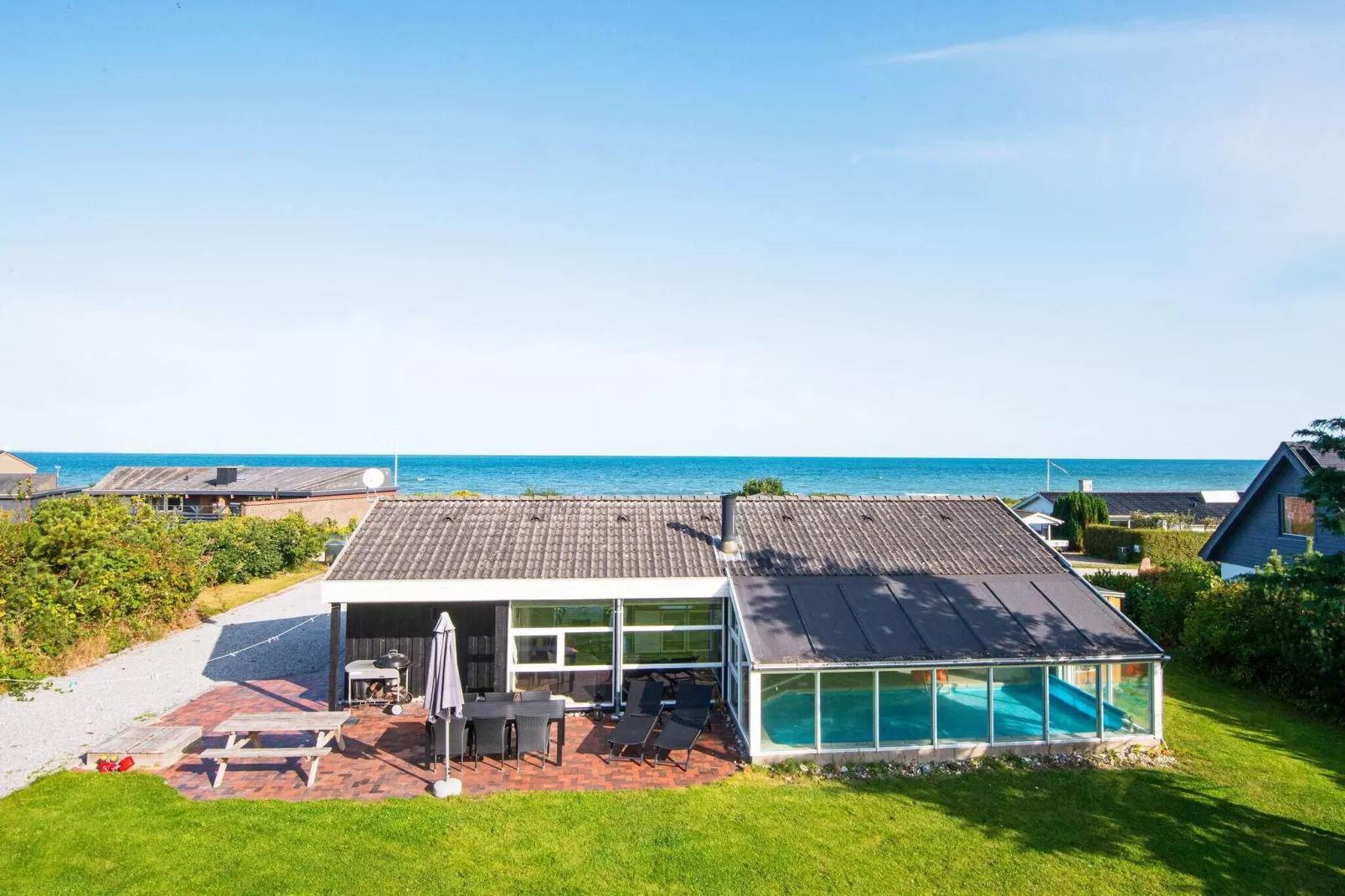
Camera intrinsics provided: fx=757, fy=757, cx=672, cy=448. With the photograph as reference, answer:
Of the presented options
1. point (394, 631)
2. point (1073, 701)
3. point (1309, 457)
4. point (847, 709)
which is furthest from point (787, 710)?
point (1309, 457)

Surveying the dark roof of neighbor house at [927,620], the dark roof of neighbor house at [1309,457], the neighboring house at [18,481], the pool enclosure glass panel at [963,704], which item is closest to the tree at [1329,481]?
the dark roof of neighbor house at [927,620]

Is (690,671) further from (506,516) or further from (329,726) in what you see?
(329,726)

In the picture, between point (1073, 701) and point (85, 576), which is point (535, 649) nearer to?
point (1073, 701)

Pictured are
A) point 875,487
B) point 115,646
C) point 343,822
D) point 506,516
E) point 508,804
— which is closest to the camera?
point 343,822

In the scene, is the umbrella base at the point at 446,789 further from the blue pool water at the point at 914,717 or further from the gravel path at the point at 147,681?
the gravel path at the point at 147,681

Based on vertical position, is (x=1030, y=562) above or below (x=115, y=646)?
above

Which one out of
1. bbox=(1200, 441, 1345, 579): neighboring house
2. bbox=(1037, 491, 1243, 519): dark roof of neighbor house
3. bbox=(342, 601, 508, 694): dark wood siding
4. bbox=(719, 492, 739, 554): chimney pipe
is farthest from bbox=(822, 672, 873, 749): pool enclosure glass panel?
bbox=(1037, 491, 1243, 519): dark roof of neighbor house

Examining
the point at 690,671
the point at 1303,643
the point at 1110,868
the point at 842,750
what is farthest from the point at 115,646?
the point at 1303,643

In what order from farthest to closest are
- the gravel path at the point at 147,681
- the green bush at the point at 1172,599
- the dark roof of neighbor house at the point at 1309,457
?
the dark roof of neighbor house at the point at 1309,457, the green bush at the point at 1172,599, the gravel path at the point at 147,681
